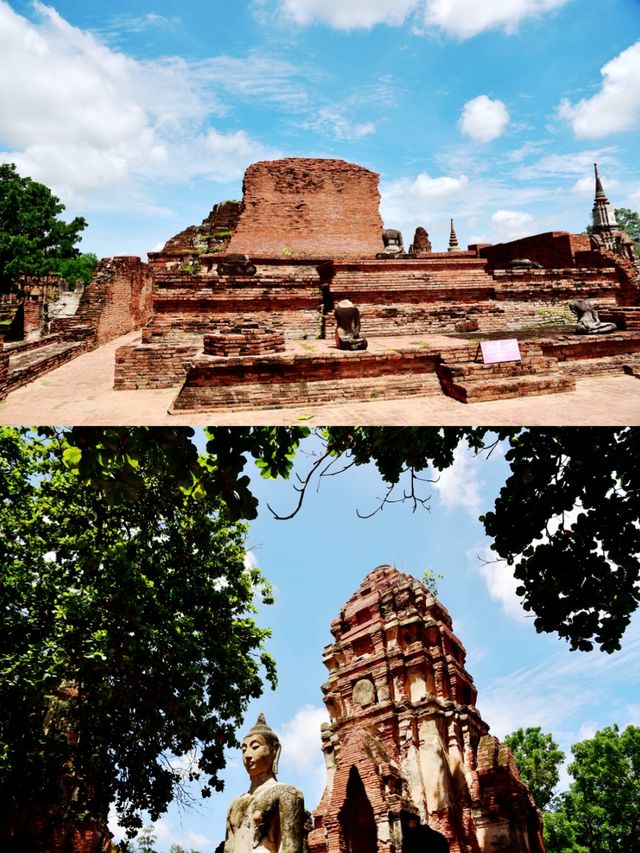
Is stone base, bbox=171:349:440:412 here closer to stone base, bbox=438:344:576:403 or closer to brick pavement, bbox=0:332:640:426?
brick pavement, bbox=0:332:640:426

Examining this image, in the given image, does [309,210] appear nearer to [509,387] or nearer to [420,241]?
[420,241]

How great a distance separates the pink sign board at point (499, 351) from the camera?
354 inches

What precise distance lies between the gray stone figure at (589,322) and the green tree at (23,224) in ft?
65.9

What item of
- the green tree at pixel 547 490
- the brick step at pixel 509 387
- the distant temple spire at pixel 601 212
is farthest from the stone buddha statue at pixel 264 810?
the distant temple spire at pixel 601 212

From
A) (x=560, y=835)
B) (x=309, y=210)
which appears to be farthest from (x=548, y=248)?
(x=560, y=835)

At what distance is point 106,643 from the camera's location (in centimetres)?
823

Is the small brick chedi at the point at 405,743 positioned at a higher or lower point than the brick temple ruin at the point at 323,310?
lower

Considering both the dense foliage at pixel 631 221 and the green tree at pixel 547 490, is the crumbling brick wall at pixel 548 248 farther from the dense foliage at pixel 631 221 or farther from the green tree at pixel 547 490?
the dense foliage at pixel 631 221

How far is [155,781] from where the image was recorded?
944 cm

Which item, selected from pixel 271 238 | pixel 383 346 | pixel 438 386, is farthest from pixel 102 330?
pixel 438 386

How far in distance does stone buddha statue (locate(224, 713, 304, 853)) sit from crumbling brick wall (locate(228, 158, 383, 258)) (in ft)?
59.0

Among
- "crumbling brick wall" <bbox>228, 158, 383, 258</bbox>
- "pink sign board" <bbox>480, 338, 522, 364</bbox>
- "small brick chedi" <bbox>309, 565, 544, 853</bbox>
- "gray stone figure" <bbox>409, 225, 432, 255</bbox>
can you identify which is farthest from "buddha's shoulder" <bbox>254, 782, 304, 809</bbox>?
"gray stone figure" <bbox>409, 225, 432, 255</bbox>

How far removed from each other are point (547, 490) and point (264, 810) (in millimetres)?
2797

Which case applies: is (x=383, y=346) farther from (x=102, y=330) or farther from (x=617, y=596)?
(x=102, y=330)
